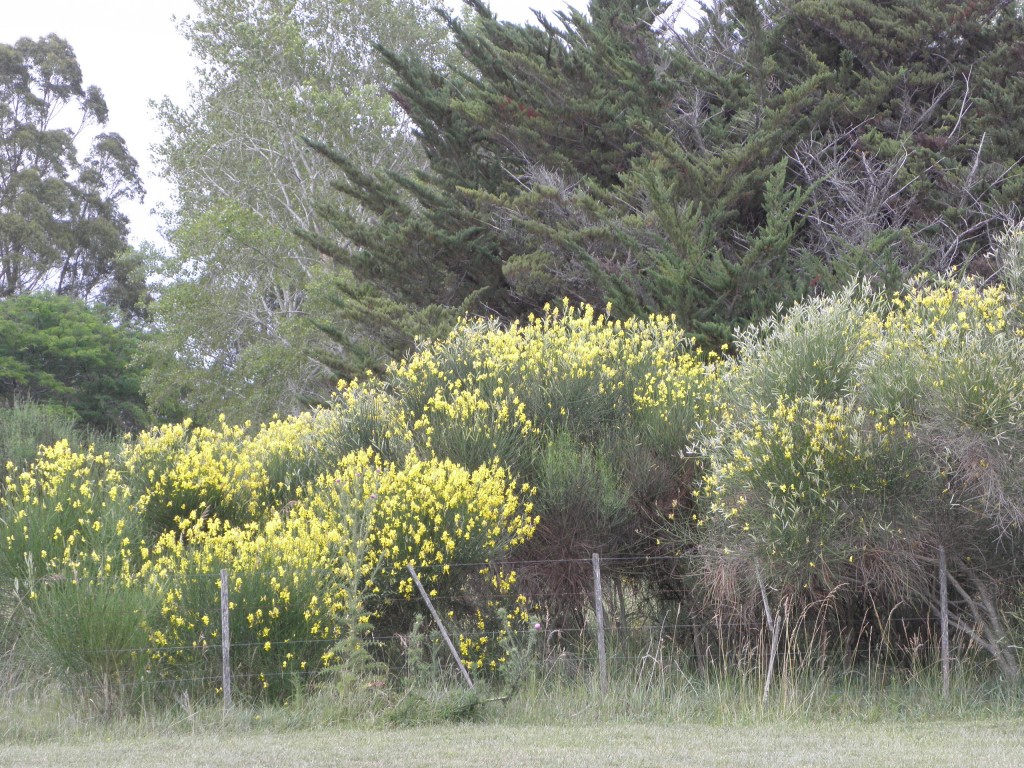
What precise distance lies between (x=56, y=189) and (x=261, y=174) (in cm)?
1433

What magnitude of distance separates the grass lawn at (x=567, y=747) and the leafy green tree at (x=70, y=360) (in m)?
30.8

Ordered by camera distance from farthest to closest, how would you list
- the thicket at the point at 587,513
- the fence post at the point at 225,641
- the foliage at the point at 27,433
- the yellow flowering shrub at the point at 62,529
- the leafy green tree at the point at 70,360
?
the leafy green tree at the point at 70,360
the foliage at the point at 27,433
the yellow flowering shrub at the point at 62,529
the thicket at the point at 587,513
the fence post at the point at 225,641

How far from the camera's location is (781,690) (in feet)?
34.5

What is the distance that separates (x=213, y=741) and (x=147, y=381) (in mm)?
25849

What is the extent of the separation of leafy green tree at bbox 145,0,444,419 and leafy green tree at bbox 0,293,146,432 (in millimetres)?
4103

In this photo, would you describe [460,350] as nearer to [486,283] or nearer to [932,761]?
[932,761]

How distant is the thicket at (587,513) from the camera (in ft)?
34.0

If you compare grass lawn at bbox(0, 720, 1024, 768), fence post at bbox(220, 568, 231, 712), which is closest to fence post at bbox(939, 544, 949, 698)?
grass lawn at bbox(0, 720, 1024, 768)

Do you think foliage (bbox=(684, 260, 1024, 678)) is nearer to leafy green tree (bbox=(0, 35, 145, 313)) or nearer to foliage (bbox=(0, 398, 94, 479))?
foliage (bbox=(0, 398, 94, 479))

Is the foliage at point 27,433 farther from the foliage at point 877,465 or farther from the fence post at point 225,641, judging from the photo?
the foliage at point 877,465

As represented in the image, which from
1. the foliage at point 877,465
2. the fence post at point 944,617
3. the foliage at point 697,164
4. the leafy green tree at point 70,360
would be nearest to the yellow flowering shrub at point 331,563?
the foliage at point 877,465

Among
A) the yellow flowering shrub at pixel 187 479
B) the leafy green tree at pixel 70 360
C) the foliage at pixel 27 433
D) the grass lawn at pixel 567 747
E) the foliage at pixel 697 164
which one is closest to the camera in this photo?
the grass lawn at pixel 567 747

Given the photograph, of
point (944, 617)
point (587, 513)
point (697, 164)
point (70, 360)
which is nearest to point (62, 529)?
point (587, 513)

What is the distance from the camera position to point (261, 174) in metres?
34.7
